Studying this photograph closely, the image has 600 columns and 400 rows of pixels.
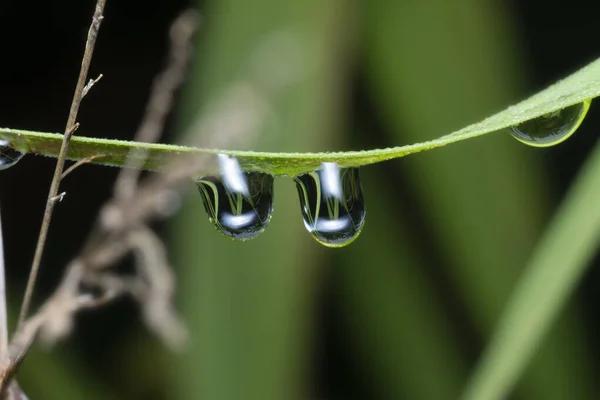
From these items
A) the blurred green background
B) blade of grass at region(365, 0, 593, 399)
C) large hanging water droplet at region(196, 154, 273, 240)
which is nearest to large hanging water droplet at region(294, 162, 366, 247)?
large hanging water droplet at region(196, 154, 273, 240)

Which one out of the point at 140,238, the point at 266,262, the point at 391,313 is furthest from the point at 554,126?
the point at 391,313

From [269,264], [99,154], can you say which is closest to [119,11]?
[269,264]

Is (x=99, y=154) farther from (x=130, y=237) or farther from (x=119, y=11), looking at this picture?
(x=119, y=11)

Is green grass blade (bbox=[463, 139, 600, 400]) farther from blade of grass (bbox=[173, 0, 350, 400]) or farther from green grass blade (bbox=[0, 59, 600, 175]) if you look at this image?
blade of grass (bbox=[173, 0, 350, 400])

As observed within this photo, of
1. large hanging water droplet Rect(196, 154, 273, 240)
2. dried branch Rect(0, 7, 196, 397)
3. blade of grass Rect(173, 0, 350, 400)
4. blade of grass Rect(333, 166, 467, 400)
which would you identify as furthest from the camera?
blade of grass Rect(333, 166, 467, 400)

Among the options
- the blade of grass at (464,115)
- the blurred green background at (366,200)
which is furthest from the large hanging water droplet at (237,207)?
the blade of grass at (464,115)

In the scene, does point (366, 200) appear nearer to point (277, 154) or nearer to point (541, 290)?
point (541, 290)
